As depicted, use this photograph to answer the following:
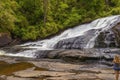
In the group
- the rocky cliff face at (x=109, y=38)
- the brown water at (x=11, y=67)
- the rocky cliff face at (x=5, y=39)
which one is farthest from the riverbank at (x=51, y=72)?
the rocky cliff face at (x=5, y=39)

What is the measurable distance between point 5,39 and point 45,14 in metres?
10.6

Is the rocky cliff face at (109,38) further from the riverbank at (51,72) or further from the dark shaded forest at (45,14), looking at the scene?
the dark shaded forest at (45,14)

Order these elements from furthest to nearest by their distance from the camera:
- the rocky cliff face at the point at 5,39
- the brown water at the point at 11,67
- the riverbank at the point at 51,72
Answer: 1. the rocky cliff face at the point at 5,39
2. the brown water at the point at 11,67
3. the riverbank at the point at 51,72

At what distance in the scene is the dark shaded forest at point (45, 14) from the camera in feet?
135

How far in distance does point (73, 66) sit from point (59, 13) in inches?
1174

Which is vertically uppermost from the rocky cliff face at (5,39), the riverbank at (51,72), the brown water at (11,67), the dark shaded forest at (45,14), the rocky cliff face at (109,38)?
the dark shaded forest at (45,14)

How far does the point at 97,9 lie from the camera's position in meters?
53.2

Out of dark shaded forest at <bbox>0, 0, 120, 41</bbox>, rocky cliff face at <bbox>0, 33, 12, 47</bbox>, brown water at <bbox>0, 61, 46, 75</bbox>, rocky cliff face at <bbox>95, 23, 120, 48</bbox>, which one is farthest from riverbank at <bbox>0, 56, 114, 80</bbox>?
dark shaded forest at <bbox>0, 0, 120, 41</bbox>

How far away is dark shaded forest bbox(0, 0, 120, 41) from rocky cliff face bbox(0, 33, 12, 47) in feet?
6.79

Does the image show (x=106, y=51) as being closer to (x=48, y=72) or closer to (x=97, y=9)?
(x=48, y=72)

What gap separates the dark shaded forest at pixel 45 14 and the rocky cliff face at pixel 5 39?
207cm

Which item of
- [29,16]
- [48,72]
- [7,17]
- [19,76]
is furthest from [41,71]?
[29,16]

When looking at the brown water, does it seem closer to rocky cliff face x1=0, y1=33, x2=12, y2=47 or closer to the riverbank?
the riverbank

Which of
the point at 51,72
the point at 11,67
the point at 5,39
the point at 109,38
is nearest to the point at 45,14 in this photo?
the point at 5,39
